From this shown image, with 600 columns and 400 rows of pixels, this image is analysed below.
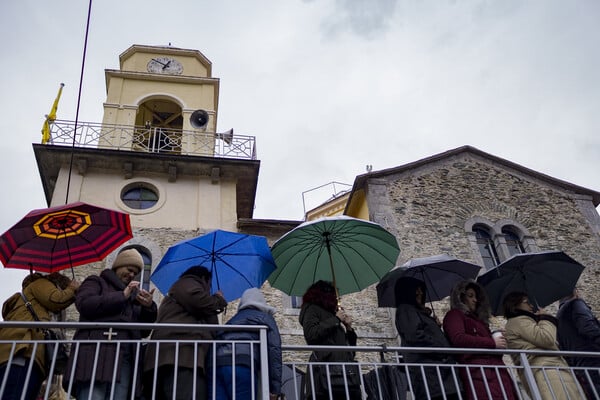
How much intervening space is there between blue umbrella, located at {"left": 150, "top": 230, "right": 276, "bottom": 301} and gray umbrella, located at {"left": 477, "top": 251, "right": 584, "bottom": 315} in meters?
2.83

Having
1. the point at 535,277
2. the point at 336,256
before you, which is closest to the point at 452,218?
the point at 535,277

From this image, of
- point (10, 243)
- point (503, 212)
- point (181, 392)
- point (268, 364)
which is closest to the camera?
point (181, 392)

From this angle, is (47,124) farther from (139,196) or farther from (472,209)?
(472,209)

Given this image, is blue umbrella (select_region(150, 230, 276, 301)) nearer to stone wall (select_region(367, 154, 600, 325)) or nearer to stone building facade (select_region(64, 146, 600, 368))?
stone building facade (select_region(64, 146, 600, 368))

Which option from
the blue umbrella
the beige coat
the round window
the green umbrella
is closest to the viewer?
the beige coat

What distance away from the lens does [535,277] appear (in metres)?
7.22

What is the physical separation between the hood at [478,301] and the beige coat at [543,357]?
334mm

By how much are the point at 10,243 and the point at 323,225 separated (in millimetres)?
3297

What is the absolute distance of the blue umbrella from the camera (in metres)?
6.18

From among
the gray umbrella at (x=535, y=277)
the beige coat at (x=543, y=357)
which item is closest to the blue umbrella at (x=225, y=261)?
the beige coat at (x=543, y=357)

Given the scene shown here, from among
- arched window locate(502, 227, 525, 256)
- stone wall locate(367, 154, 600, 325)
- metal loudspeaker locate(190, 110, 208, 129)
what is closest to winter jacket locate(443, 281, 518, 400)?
stone wall locate(367, 154, 600, 325)

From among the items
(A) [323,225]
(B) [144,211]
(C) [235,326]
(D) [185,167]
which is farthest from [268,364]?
(D) [185,167]

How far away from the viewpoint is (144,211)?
11.5m

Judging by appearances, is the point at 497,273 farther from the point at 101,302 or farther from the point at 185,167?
the point at 185,167
